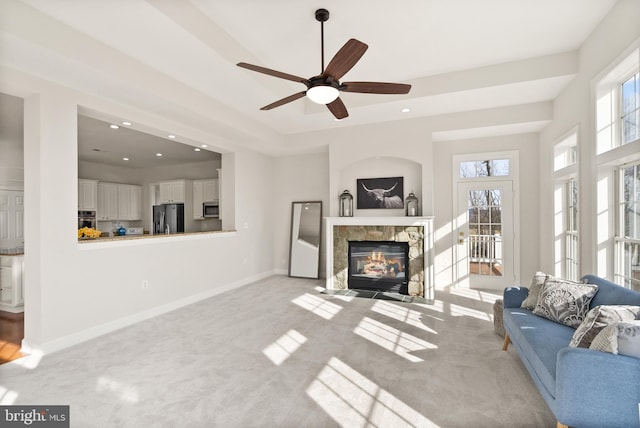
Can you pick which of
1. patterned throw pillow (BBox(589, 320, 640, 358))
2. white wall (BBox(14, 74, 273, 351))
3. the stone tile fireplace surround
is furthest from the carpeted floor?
the stone tile fireplace surround

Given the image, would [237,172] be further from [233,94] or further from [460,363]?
[460,363]

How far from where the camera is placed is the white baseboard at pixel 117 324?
2.88 metres

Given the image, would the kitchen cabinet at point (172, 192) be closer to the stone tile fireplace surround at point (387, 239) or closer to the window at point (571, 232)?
the stone tile fireplace surround at point (387, 239)

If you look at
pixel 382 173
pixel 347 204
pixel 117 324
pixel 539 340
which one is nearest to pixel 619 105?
pixel 539 340

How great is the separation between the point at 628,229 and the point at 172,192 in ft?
26.4

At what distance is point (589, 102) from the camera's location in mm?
3066

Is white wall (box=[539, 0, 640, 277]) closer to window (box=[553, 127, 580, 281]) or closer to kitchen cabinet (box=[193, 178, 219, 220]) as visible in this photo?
window (box=[553, 127, 580, 281])

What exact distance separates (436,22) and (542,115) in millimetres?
2413

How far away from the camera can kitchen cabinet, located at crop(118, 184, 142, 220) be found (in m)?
7.86

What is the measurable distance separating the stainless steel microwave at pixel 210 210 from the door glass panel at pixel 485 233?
17.5 ft

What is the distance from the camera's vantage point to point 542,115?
13.8 feet

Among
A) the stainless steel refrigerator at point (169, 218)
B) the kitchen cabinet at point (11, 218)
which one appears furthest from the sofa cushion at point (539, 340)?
the kitchen cabinet at point (11, 218)

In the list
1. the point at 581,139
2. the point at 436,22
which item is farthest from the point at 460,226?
the point at 436,22

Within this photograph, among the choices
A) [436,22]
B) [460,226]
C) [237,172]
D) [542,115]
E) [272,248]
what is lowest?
[272,248]
